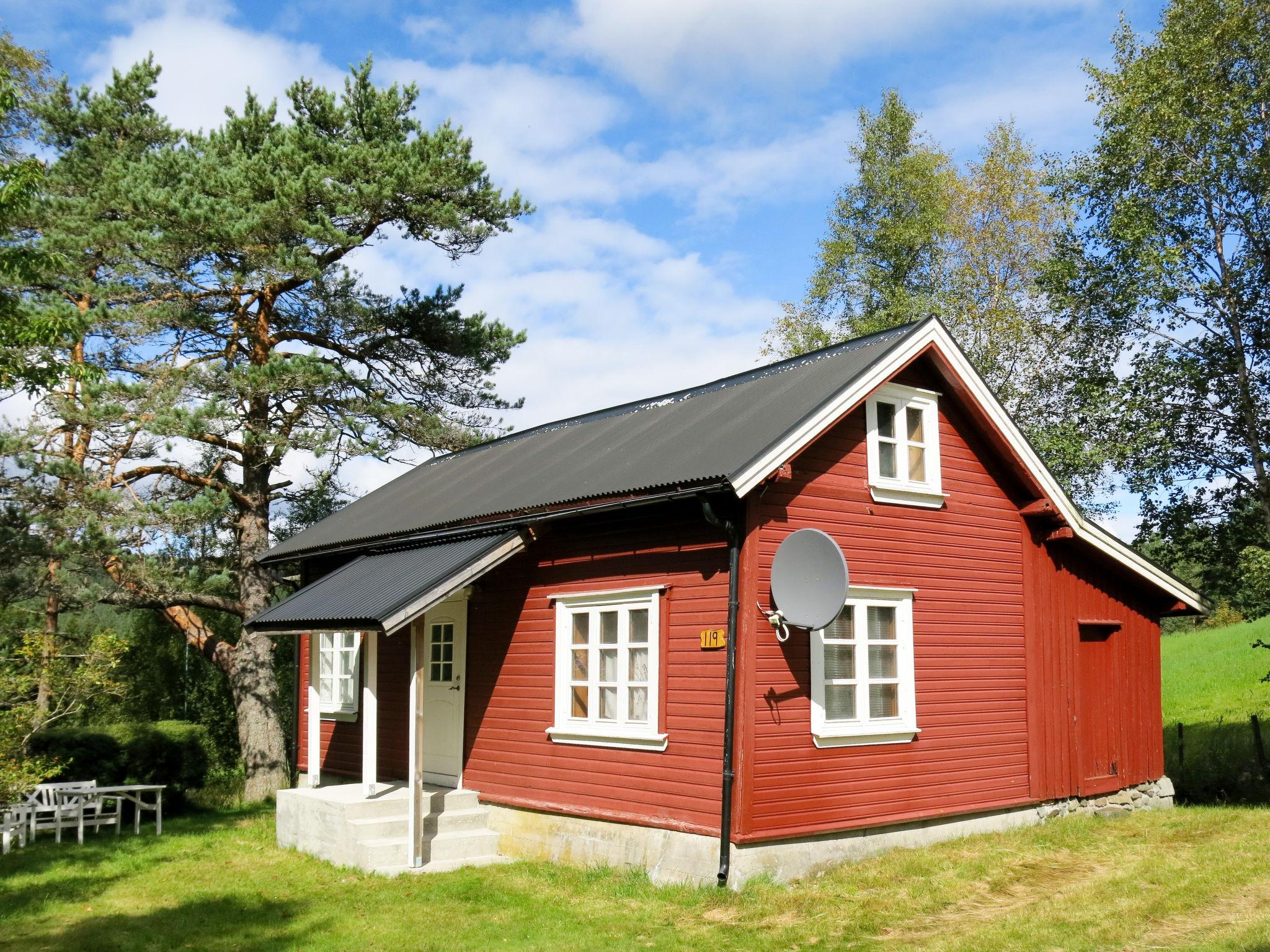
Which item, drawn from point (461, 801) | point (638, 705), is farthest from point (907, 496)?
point (461, 801)

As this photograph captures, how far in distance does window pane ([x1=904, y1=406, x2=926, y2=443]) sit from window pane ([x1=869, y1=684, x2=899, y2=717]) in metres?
2.74

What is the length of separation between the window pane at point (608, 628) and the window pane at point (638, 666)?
351 mm

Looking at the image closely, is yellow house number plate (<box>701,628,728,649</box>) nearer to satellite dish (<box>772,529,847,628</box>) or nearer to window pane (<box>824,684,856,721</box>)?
satellite dish (<box>772,529,847,628</box>)

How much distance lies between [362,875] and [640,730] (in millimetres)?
3236

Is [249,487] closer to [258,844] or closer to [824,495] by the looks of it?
[258,844]

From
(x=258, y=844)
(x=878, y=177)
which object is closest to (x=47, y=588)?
(x=258, y=844)

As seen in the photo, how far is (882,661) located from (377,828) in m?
5.60

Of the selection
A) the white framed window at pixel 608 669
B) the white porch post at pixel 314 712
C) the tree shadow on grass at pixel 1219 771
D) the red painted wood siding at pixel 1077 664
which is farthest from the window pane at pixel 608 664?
the tree shadow on grass at pixel 1219 771

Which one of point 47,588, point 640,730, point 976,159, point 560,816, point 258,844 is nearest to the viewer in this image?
point 640,730

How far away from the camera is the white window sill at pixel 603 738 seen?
1066cm

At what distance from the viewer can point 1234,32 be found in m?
19.2

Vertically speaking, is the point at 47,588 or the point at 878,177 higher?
the point at 878,177

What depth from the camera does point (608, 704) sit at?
450 inches

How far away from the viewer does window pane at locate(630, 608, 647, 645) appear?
11219 mm
